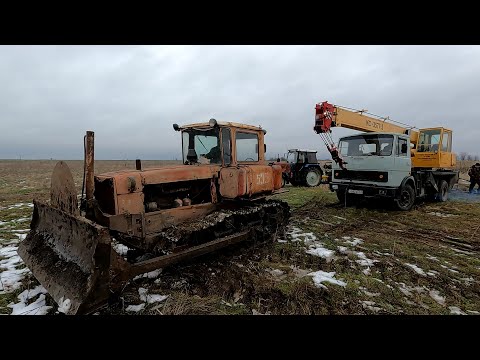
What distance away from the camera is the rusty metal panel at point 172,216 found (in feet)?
14.4

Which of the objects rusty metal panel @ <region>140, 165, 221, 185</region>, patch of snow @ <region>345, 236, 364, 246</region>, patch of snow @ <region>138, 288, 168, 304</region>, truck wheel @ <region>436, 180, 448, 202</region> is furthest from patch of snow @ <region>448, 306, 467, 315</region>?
truck wheel @ <region>436, 180, 448, 202</region>

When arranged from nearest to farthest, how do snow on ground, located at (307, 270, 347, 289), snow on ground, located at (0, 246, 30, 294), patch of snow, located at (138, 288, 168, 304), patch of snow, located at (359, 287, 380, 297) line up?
patch of snow, located at (138, 288, 168, 304) < patch of snow, located at (359, 287, 380, 297) < snow on ground, located at (0, 246, 30, 294) < snow on ground, located at (307, 270, 347, 289)

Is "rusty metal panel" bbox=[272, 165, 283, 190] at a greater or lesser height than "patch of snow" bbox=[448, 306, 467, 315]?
greater

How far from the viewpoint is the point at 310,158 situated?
56.9 feet

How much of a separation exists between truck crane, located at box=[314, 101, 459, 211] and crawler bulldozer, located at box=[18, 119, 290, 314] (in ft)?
14.2

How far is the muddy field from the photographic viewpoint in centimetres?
356

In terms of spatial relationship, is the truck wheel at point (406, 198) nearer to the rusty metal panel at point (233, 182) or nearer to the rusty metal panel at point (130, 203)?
the rusty metal panel at point (233, 182)

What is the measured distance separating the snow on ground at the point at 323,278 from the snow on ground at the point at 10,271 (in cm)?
458

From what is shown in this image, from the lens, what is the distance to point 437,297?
12.7ft

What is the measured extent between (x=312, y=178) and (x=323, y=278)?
13226mm

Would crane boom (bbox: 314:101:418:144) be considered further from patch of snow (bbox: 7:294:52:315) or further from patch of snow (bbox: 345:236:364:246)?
patch of snow (bbox: 7:294:52:315)
